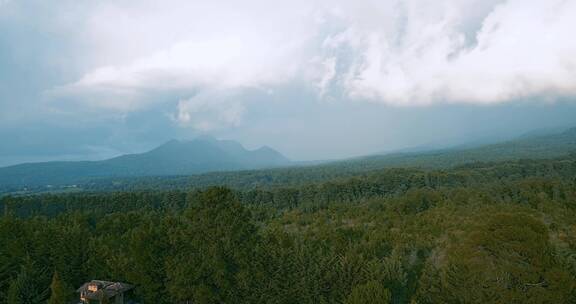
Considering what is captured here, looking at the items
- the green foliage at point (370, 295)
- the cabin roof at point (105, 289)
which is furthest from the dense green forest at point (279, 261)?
the cabin roof at point (105, 289)

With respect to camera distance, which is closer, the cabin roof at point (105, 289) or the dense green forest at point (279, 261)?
the dense green forest at point (279, 261)

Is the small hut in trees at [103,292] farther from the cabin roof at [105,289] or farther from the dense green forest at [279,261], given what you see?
the dense green forest at [279,261]

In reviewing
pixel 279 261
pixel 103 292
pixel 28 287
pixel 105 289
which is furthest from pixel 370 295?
pixel 28 287

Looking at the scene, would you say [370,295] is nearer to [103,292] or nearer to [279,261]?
[279,261]

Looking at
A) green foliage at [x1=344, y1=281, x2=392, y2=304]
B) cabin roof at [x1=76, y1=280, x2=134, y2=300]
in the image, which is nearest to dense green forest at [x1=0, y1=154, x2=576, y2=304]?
green foliage at [x1=344, y1=281, x2=392, y2=304]

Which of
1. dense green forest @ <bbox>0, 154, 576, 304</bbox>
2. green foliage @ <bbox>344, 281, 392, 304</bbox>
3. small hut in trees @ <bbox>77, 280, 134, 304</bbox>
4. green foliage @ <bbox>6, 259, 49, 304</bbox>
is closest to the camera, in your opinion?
dense green forest @ <bbox>0, 154, 576, 304</bbox>

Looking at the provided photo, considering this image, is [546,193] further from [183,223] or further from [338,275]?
[183,223]

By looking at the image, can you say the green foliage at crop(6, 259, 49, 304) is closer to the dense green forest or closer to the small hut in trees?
the dense green forest

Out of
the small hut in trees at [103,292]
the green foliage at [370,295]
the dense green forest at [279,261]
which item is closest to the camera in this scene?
the dense green forest at [279,261]
